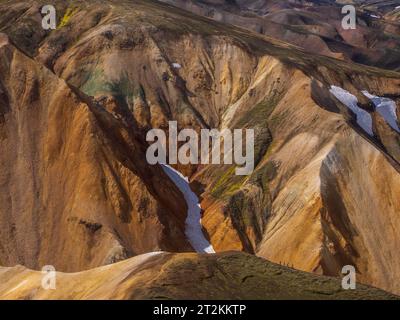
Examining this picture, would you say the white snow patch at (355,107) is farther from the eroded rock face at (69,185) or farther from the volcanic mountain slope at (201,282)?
the volcanic mountain slope at (201,282)

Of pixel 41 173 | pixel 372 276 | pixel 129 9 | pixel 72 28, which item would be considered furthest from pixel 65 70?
pixel 372 276

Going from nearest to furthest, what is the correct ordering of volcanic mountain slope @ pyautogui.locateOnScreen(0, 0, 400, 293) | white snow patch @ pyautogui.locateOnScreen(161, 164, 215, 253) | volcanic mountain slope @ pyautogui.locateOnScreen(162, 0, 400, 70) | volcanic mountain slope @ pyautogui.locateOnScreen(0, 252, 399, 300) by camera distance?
volcanic mountain slope @ pyautogui.locateOnScreen(0, 252, 399, 300) < volcanic mountain slope @ pyautogui.locateOnScreen(0, 0, 400, 293) < white snow patch @ pyautogui.locateOnScreen(161, 164, 215, 253) < volcanic mountain slope @ pyautogui.locateOnScreen(162, 0, 400, 70)

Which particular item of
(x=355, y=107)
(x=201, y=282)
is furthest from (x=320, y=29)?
(x=201, y=282)

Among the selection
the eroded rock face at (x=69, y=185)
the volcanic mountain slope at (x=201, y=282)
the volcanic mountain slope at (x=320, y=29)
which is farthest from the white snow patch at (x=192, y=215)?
the volcanic mountain slope at (x=320, y=29)

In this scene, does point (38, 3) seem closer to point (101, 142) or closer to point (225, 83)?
point (225, 83)

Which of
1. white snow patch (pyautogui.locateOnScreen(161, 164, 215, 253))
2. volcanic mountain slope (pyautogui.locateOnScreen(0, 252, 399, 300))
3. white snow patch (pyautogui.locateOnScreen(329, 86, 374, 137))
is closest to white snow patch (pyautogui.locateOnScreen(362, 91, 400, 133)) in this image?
white snow patch (pyautogui.locateOnScreen(329, 86, 374, 137))

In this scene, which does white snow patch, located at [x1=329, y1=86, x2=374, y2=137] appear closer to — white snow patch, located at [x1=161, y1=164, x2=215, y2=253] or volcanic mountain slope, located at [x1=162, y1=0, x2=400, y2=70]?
white snow patch, located at [x1=161, y1=164, x2=215, y2=253]
